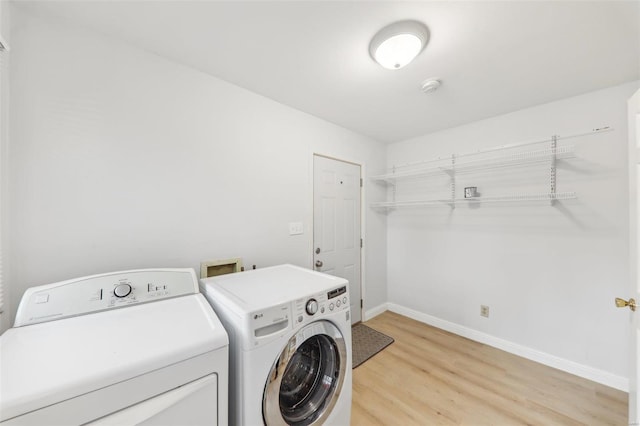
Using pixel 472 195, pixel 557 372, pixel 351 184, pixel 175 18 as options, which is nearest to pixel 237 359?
pixel 175 18

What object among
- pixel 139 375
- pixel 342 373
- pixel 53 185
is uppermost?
pixel 53 185

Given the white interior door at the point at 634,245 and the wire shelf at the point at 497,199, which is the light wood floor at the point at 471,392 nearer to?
the white interior door at the point at 634,245

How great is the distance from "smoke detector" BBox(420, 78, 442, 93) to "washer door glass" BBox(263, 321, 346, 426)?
1868 mm

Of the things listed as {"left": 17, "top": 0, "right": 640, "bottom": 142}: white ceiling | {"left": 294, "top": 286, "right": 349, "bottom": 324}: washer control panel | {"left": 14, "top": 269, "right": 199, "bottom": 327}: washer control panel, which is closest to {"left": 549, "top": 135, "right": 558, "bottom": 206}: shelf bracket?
{"left": 17, "top": 0, "right": 640, "bottom": 142}: white ceiling

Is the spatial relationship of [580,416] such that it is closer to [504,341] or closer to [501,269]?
[504,341]

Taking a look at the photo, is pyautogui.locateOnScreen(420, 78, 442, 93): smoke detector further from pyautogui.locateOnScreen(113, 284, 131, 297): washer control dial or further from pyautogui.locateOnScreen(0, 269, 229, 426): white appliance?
pyautogui.locateOnScreen(113, 284, 131, 297): washer control dial

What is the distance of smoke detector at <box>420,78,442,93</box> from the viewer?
1.79m

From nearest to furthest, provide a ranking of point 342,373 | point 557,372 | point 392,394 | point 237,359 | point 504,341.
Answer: point 237,359 < point 342,373 < point 392,394 < point 557,372 < point 504,341

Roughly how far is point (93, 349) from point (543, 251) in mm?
3194

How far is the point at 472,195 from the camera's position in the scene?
2.47 metres

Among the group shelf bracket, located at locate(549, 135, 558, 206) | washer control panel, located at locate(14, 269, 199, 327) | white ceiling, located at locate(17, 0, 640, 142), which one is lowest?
washer control panel, located at locate(14, 269, 199, 327)

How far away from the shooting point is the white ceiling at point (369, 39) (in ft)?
3.92

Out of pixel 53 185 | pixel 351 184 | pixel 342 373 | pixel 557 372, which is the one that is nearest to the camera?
pixel 53 185

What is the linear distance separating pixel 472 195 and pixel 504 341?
1515 millimetres
